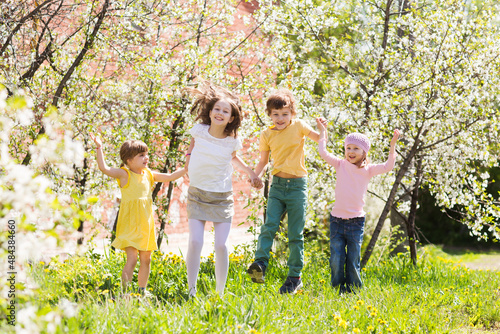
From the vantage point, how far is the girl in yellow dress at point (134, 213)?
3807 millimetres

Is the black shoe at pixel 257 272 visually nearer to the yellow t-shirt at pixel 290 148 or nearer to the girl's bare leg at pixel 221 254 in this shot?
the girl's bare leg at pixel 221 254

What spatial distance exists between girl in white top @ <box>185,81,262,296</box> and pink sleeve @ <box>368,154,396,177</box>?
3.25 feet

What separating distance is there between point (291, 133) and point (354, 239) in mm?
1017

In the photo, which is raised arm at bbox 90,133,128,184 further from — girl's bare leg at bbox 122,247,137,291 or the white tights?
the white tights

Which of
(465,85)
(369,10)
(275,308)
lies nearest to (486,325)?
(275,308)

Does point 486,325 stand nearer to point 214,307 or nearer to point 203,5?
point 214,307

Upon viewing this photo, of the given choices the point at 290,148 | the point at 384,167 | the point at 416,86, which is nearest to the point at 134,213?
the point at 290,148

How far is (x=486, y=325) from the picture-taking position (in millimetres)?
3832

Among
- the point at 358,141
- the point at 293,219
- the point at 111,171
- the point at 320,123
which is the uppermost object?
the point at 320,123

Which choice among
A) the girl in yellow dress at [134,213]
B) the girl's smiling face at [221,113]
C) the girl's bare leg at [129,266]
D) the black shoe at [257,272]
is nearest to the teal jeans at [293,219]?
the black shoe at [257,272]

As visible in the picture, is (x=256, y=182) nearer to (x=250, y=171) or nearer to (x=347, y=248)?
(x=250, y=171)

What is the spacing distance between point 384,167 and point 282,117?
3.04 ft

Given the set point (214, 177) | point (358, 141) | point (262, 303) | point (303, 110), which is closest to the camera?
point (262, 303)

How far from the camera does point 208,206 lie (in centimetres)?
370
